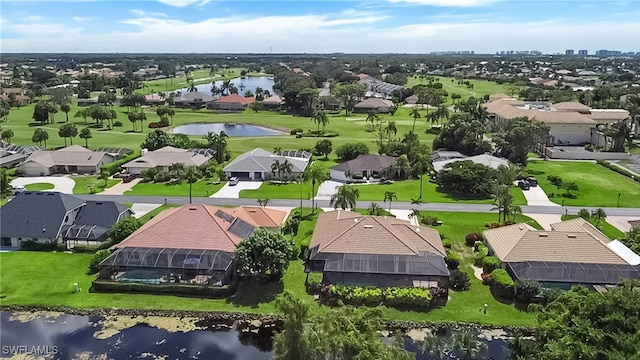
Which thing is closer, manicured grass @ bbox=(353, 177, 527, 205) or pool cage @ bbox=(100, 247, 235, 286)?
pool cage @ bbox=(100, 247, 235, 286)

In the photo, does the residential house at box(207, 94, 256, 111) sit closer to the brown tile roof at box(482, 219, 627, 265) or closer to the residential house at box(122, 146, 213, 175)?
the residential house at box(122, 146, 213, 175)

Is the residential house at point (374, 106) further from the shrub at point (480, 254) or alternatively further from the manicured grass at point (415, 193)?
the shrub at point (480, 254)

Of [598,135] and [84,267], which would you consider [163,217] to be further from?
[598,135]

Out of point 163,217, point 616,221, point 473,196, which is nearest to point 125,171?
point 163,217

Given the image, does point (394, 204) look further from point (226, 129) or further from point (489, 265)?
point (226, 129)

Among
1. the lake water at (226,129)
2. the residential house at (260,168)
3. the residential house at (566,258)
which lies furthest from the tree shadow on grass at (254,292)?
the lake water at (226,129)

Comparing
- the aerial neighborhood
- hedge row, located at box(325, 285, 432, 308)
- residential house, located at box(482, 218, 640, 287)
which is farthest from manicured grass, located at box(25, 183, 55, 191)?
residential house, located at box(482, 218, 640, 287)

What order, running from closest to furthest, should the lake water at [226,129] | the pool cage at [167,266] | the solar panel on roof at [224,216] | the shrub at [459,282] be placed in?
the shrub at [459,282] < the pool cage at [167,266] < the solar panel on roof at [224,216] < the lake water at [226,129]
